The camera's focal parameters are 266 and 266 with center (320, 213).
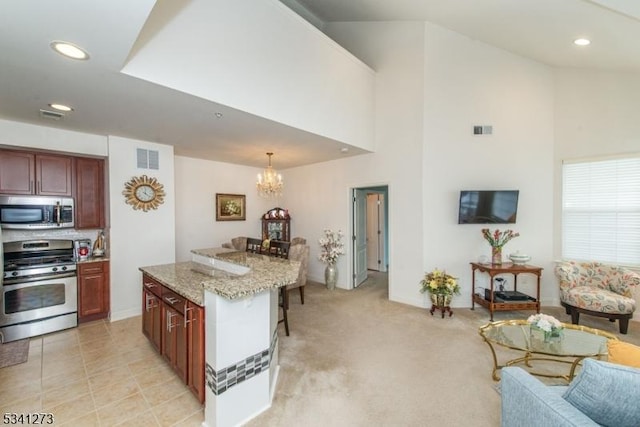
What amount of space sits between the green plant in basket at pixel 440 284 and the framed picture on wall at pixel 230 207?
4.27 metres

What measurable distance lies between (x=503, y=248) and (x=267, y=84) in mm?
4458

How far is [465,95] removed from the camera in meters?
4.44

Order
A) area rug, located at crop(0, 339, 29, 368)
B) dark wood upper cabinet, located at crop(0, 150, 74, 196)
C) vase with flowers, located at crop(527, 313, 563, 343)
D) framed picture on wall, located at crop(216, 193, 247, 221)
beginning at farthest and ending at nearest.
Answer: framed picture on wall, located at crop(216, 193, 247, 221)
dark wood upper cabinet, located at crop(0, 150, 74, 196)
area rug, located at crop(0, 339, 29, 368)
vase with flowers, located at crop(527, 313, 563, 343)

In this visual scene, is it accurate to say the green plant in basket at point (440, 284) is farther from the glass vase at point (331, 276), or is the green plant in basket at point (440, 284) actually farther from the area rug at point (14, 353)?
the area rug at point (14, 353)

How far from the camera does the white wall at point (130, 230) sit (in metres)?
3.89

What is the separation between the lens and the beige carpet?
6.79ft

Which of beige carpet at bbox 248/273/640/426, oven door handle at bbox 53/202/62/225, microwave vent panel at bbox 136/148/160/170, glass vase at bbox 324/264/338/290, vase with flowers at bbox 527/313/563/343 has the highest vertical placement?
microwave vent panel at bbox 136/148/160/170

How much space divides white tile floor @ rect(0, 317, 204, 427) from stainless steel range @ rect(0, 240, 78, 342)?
243 mm

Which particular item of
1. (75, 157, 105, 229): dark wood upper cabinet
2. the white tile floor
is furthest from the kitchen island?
(75, 157, 105, 229): dark wood upper cabinet

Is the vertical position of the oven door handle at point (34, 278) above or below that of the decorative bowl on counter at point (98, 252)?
below

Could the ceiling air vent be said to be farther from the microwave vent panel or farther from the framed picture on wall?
the framed picture on wall

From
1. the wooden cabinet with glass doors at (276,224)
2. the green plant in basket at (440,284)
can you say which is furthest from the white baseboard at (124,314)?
the green plant in basket at (440,284)

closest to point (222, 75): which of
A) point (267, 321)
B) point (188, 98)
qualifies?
point (188, 98)

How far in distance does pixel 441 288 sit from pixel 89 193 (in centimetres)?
540
